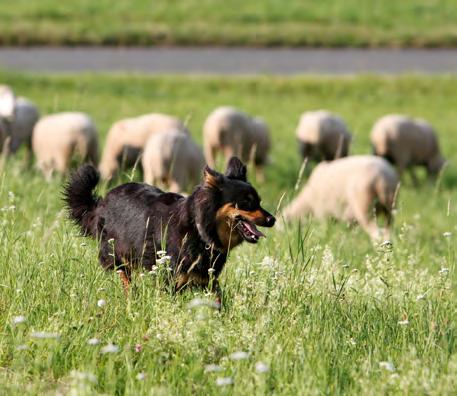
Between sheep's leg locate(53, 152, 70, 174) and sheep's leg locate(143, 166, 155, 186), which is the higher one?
sheep's leg locate(143, 166, 155, 186)

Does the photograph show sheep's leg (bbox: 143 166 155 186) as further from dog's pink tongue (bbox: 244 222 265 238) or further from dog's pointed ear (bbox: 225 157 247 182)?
dog's pink tongue (bbox: 244 222 265 238)

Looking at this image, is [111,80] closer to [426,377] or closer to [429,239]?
[429,239]

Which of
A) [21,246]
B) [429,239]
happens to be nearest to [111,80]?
[429,239]

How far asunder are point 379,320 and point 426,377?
2.66 feet

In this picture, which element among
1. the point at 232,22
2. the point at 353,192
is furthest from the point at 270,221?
the point at 232,22

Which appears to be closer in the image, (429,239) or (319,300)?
(319,300)

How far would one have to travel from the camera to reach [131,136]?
13570mm

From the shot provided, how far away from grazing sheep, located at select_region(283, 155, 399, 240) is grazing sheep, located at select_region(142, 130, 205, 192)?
4.00 ft

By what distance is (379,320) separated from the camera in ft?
17.4

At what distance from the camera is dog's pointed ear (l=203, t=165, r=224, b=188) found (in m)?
5.09

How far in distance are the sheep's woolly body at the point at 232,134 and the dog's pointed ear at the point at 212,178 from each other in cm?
1000

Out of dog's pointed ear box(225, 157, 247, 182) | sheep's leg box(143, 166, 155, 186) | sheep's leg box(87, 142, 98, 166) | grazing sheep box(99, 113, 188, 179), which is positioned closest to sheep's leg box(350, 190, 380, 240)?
sheep's leg box(143, 166, 155, 186)

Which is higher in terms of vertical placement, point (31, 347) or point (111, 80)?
point (31, 347)

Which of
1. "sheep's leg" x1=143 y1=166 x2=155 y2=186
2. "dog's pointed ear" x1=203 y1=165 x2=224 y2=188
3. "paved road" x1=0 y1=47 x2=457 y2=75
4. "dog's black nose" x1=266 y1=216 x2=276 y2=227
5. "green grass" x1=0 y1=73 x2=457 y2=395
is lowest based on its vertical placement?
"paved road" x1=0 y1=47 x2=457 y2=75
